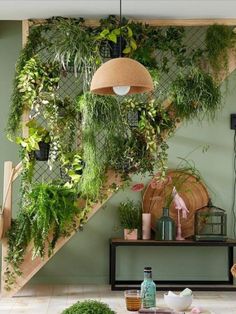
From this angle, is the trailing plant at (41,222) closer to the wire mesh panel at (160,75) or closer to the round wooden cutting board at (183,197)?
the wire mesh panel at (160,75)

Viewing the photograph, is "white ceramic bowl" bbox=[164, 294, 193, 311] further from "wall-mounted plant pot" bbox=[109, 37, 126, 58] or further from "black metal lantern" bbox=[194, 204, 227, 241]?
"wall-mounted plant pot" bbox=[109, 37, 126, 58]

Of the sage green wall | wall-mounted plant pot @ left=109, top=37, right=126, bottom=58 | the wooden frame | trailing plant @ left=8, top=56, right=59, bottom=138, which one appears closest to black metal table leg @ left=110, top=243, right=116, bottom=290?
the sage green wall

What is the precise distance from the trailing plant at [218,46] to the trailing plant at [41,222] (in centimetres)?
209

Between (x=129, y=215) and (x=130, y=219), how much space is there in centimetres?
5

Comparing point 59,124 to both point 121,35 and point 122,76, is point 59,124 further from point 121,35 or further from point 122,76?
point 122,76

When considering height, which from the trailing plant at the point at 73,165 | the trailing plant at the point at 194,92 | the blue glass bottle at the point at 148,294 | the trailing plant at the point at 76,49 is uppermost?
the trailing plant at the point at 76,49

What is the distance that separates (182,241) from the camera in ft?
23.6

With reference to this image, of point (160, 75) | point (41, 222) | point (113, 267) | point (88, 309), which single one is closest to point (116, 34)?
point (160, 75)

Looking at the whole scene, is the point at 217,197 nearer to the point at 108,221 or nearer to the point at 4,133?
the point at 108,221

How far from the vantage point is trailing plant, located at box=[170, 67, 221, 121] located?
6688 mm

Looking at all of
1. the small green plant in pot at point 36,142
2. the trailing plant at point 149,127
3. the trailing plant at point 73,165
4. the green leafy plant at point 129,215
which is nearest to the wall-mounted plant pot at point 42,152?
the small green plant in pot at point 36,142

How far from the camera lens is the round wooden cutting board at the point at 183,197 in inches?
305

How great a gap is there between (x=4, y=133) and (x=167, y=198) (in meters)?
2.12

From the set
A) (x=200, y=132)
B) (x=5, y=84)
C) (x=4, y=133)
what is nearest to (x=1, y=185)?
(x=4, y=133)
